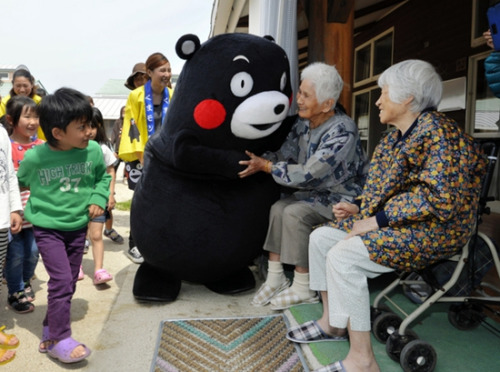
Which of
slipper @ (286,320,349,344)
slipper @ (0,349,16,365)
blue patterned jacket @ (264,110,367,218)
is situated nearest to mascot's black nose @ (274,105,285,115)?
blue patterned jacket @ (264,110,367,218)

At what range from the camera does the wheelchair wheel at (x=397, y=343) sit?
1833 mm

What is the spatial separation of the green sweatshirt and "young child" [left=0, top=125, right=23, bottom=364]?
0.05 meters

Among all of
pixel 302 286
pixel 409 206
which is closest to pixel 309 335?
pixel 302 286

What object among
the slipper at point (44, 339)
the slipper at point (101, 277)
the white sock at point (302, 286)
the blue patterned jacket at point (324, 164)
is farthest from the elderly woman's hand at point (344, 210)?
the slipper at point (101, 277)

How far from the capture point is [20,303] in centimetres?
260

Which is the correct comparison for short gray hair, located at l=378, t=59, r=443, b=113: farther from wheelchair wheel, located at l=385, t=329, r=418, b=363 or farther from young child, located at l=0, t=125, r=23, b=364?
young child, located at l=0, t=125, r=23, b=364

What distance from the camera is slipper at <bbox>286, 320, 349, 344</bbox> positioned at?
2.06 m

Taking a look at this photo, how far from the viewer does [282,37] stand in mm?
3061

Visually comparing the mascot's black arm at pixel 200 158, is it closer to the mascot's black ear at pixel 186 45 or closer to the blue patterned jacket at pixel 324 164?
the blue patterned jacket at pixel 324 164

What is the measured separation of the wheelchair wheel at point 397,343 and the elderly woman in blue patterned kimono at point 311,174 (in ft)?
2.40

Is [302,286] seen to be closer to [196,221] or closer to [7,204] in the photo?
[196,221]

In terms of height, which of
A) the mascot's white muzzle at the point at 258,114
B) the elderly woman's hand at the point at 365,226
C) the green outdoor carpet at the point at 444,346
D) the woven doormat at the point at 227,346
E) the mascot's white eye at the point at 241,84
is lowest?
the woven doormat at the point at 227,346

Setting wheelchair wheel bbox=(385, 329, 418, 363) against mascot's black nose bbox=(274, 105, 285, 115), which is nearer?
wheelchair wheel bbox=(385, 329, 418, 363)

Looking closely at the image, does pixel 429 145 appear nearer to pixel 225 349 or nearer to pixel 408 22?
pixel 225 349
